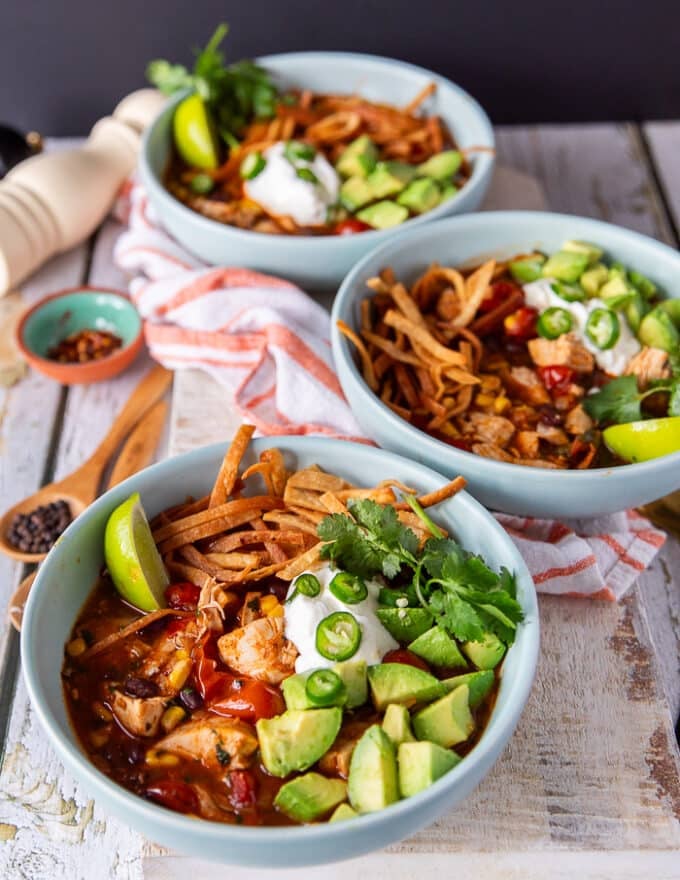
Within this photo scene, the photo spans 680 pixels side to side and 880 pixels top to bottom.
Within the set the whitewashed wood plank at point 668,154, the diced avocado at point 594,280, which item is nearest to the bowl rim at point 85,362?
the diced avocado at point 594,280

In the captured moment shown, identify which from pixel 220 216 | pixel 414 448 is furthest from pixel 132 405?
pixel 414 448

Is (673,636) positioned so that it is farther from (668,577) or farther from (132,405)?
(132,405)

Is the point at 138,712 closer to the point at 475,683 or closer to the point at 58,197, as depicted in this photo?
the point at 475,683

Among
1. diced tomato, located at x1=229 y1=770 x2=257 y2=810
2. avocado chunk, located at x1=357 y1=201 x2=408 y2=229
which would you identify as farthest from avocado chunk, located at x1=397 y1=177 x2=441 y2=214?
diced tomato, located at x1=229 y1=770 x2=257 y2=810

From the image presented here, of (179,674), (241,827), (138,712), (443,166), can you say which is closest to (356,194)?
(443,166)

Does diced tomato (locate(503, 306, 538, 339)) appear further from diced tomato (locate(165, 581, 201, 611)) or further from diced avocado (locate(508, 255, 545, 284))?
diced tomato (locate(165, 581, 201, 611))

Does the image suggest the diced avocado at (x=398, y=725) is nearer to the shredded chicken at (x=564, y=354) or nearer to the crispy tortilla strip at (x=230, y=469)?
the crispy tortilla strip at (x=230, y=469)

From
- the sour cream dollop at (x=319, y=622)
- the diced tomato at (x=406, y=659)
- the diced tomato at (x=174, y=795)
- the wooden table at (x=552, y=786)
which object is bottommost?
the wooden table at (x=552, y=786)
